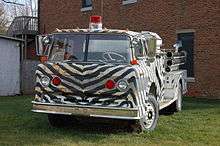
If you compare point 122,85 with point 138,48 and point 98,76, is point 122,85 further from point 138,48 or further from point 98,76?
point 138,48

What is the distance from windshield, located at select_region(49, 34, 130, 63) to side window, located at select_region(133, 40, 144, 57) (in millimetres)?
187

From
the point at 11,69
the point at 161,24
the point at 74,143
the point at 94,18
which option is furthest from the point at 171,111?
the point at 11,69

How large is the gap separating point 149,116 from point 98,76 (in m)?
1.65

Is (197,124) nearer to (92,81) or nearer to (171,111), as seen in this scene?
(171,111)

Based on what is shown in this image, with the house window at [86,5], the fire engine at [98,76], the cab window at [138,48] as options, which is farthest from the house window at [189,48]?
the cab window at [138,48]

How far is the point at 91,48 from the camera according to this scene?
A: 10930mm

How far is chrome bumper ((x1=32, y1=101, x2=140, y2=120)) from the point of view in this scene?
10133mm

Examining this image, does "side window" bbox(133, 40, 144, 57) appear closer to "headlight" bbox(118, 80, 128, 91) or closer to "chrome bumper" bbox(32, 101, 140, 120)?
"headlight" bbox(118, 80, 128, 91)

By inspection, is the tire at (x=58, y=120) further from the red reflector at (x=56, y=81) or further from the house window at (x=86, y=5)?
the house window at (x=86, y=5)

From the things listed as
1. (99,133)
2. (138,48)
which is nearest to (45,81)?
(99,133)

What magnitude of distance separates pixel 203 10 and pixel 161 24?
8.84 feet

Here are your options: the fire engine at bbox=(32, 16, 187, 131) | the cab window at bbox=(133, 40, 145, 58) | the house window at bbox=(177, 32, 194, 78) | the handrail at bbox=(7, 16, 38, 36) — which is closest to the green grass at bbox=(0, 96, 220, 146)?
the fire engine at bbox=(32, 16, 187, 131)

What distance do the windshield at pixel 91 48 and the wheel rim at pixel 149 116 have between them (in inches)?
Answer: 46.4

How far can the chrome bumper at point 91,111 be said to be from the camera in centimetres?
1013
